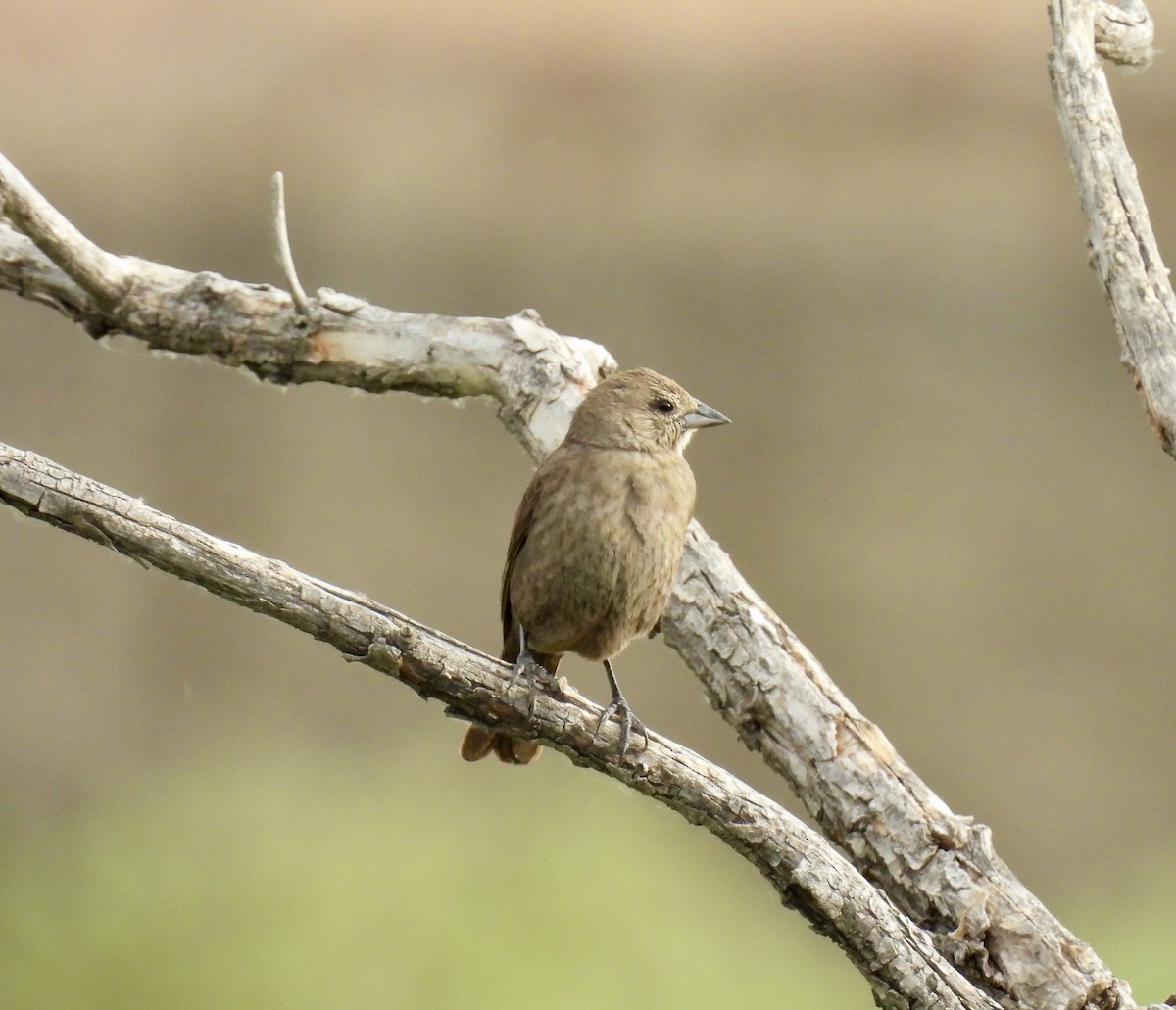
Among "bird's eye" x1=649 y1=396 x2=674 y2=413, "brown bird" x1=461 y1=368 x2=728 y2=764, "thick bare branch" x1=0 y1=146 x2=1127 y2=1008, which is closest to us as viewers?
"thick bare branch" x1=0 y1=146 x2=1127 y2=1008

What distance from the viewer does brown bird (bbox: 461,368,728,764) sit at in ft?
10.6

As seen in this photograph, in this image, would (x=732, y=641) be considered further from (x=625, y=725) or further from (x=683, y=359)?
(x=683, y=359)

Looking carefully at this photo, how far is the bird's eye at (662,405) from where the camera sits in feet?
11.6

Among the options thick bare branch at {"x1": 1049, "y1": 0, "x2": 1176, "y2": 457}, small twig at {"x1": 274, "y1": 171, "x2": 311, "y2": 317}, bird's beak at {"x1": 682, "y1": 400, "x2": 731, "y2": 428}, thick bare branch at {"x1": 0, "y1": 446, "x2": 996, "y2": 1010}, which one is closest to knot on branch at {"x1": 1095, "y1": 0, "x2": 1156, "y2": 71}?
thick bare branch at {"x1": 1049, "y1": 0, "x2": 1176, "y2": 457}

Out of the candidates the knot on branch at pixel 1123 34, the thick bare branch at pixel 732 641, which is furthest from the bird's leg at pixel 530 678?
the knot on branch at pixel 1123 34

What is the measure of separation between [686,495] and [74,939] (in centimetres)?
406

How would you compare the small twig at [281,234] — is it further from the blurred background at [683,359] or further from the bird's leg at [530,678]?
the blurred background at [683,359]

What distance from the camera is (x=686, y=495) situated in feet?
11.1

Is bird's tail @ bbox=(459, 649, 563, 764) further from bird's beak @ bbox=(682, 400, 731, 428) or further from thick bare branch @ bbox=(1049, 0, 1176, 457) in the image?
thick bare branch @ bbox=(1049, 0, 1176, 457)

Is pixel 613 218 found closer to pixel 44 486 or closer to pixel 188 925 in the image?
pixel 188 925

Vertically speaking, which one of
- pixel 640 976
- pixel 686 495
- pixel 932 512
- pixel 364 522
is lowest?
pixel 640 976

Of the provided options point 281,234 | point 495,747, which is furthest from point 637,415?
point 281,234

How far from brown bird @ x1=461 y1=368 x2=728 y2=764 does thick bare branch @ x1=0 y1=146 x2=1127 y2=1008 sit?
20cm

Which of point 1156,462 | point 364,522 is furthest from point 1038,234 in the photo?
point 364,522
